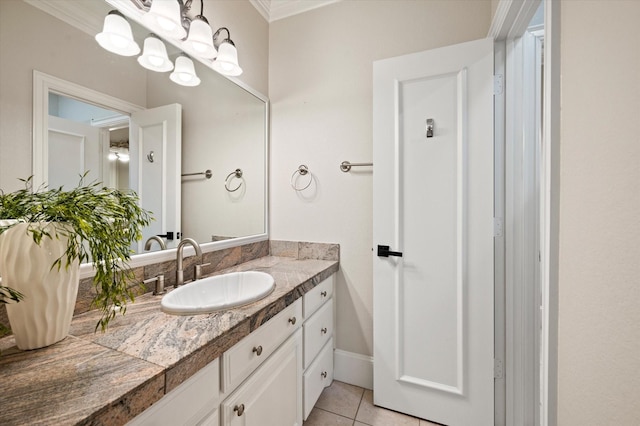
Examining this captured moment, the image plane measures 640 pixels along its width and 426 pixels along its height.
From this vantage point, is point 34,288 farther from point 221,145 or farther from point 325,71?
point 325,71

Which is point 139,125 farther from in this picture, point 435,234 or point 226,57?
point 435,234

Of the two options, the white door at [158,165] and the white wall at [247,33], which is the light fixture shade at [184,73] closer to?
the white door at [158,165]

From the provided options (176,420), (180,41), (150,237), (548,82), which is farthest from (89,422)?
(180,41)

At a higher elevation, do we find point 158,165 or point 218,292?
point 158,165

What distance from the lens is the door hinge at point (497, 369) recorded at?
140cm

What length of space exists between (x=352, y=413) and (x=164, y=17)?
2272 millimetres

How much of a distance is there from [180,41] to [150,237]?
103cm

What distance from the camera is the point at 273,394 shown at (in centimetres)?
111

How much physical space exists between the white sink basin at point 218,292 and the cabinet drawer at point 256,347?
0.41ft

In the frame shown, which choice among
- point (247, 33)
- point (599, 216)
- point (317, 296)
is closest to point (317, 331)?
point (317, 296)

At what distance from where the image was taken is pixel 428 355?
150 centimetres

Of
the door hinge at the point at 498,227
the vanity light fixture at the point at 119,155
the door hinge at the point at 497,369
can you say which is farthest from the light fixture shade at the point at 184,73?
the door hinge at the point at 497,369

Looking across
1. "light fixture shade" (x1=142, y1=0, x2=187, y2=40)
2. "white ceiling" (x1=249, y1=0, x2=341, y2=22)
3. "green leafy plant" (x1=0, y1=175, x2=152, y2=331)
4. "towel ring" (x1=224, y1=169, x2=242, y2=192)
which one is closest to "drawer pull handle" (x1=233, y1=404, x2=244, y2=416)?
"green leafy plant" (x1=0, y1=175, x2=152, y2=331)

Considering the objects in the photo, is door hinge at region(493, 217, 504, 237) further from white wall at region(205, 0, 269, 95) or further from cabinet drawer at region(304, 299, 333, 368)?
white wall at region(205, 0, 269, 95)
